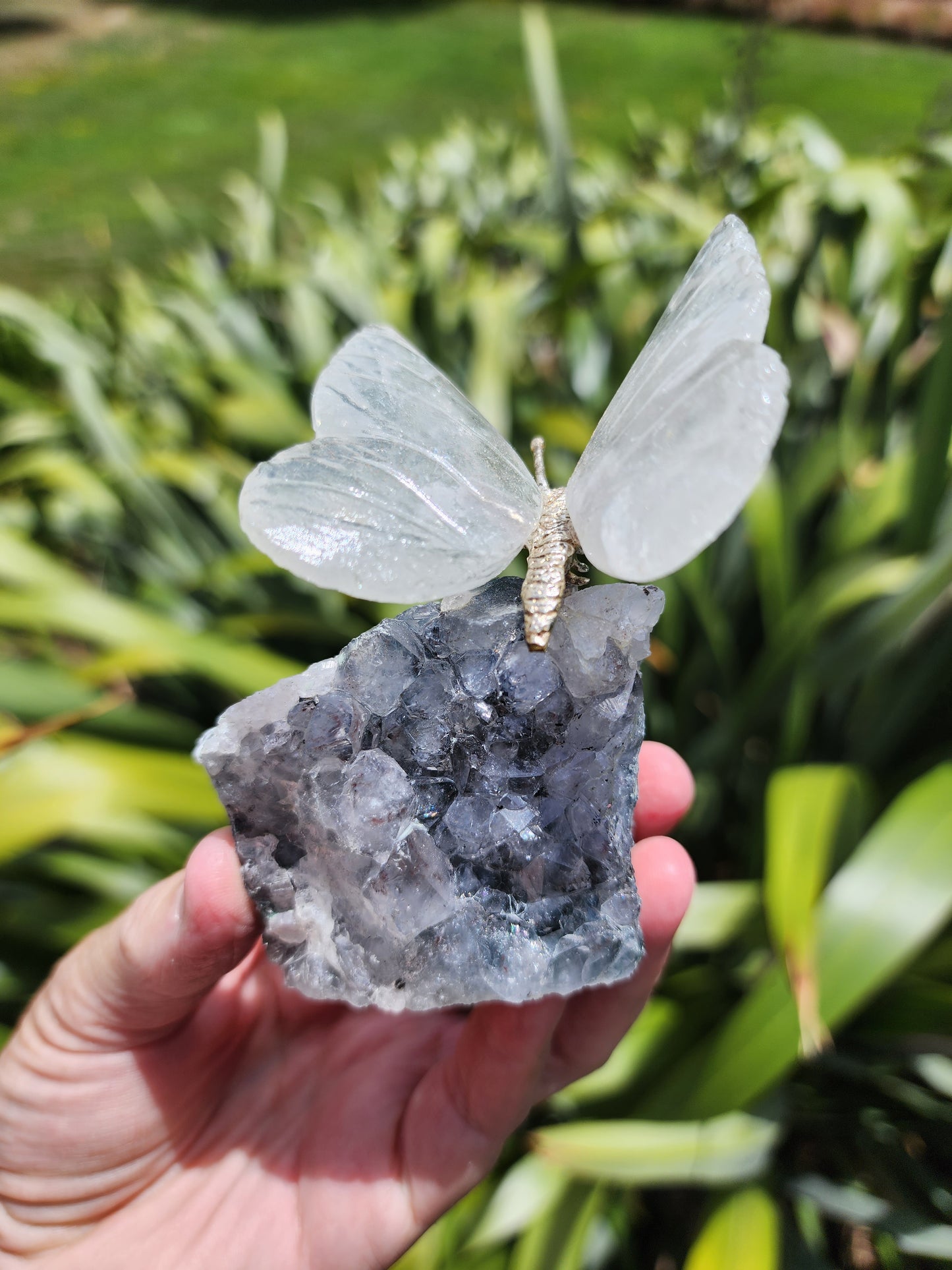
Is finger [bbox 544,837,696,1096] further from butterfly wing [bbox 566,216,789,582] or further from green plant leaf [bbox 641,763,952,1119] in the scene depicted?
butterfly wing [bbox 566,216,789,582]

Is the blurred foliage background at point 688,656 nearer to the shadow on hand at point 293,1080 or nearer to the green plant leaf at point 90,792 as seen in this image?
the green plant leaf at point 90,792

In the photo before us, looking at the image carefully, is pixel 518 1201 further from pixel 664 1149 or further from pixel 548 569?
pixel 548 569

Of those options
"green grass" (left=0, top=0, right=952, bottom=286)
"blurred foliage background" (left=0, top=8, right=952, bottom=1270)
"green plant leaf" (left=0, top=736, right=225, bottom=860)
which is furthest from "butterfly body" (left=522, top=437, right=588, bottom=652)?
"green grass" (left=0, top=0, right=952, bottom=286)

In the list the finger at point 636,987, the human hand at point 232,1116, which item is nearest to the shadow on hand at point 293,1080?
the human hand at point 232,1116

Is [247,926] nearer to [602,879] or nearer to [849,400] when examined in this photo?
[602,879]

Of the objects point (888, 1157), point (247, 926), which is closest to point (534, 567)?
point (247, 926)

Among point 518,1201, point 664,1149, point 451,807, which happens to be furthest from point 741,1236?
point 451,807
